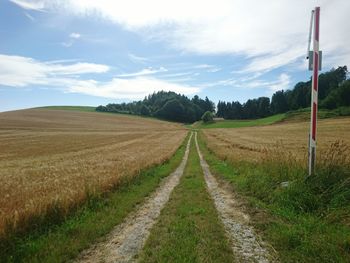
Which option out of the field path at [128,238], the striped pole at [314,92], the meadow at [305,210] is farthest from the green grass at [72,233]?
the striped pole at [314,92]

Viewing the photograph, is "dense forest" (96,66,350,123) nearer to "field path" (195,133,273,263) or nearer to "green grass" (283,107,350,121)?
"green grass" (283,107,350,121)

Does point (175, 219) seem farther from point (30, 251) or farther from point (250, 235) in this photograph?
point (30, 251)

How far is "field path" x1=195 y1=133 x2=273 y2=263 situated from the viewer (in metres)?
5.74

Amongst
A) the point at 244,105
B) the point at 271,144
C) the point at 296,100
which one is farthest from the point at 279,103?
the point at 271,144

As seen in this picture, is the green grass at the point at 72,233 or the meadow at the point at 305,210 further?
the green grass at the point at 72,233

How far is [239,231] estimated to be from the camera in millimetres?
7125

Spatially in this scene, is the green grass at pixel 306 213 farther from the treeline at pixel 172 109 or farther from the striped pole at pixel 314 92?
the treeline at pixel 172 109

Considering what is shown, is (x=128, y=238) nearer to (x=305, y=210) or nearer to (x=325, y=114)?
(x=305, y=210)

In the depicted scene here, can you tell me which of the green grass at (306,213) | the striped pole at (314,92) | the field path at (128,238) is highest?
the striped pole at (314,92)

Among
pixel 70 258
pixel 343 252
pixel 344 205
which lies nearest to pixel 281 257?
pixel 343 252

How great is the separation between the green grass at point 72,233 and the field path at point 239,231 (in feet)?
9.86

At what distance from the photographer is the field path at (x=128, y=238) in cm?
603

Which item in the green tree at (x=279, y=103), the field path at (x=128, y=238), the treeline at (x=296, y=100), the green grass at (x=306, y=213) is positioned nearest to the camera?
the green grass at (x=306, y=213)

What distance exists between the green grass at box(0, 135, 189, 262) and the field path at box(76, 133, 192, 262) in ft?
0.85
